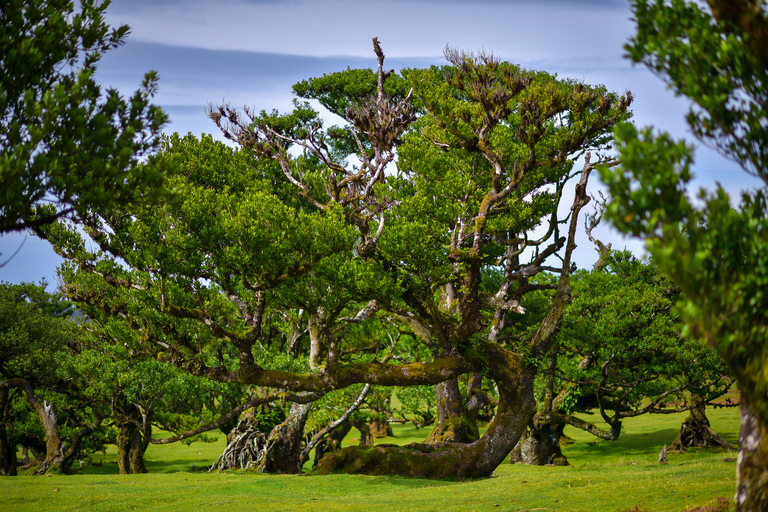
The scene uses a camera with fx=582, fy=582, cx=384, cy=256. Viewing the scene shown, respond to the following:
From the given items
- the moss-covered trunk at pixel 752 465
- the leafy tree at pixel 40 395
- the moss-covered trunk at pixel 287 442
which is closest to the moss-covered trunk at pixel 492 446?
the moss-covered trunk at pixel 287 442

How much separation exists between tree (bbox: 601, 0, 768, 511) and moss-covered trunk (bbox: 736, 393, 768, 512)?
12 millimetres

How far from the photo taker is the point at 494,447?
70.1 ft

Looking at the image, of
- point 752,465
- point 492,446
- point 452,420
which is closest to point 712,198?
point 752,465

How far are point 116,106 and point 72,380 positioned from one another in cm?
2526

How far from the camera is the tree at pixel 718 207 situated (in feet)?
22.3

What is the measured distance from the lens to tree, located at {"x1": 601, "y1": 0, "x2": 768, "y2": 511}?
6785mm

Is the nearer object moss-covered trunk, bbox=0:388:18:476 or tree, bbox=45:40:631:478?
tree, bbox=45:40:631:478

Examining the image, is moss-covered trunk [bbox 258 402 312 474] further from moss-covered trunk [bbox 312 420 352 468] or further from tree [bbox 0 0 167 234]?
tree [bbox 0 0 167 234]

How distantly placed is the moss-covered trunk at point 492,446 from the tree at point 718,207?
14095 mm

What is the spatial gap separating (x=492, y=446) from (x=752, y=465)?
588 inches

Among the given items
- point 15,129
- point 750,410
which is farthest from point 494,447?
point 15,129

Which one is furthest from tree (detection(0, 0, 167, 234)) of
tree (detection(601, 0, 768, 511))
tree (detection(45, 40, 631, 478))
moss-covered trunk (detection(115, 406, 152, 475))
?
moss-covered trunk (detection(115, 406, 152, 475))

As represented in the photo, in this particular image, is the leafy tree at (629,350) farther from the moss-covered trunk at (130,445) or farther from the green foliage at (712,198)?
the moss-covered trunk at (130,445)

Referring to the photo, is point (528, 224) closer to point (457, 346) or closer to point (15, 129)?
point (457, 346)
